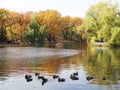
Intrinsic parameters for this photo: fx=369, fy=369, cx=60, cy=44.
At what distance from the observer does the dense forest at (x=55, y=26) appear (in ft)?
248

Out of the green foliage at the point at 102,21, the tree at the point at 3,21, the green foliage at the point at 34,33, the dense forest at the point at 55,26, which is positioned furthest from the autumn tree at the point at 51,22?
the green foliage at the point at 102,21

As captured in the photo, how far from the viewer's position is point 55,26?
339 feet

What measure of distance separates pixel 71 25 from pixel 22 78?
92.5 metres

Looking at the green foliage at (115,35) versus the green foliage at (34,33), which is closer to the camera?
the green foliage at (115,35)

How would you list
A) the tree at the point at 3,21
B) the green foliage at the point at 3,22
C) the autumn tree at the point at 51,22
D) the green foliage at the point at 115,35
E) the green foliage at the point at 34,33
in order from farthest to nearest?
1. the autumn tree at the point at 51,22
2. the tree at the point at 3,21
3. the green foliage at the point at 3,22
4. the green foliage at the point at 34,33
5. the green foliage at the point at 115,35

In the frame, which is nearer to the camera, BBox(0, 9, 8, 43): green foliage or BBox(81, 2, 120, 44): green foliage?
BBox(81, 2, 120, 44): green foliage

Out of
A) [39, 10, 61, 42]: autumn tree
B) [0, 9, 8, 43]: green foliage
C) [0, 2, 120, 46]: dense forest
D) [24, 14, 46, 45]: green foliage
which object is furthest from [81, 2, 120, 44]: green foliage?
[39, 10, 61, 42]: autumn tree

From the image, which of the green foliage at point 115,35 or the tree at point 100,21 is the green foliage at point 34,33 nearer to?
the tree at point 100,21

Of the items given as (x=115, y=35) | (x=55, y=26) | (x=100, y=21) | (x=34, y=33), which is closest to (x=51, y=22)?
(x=55, y=26)

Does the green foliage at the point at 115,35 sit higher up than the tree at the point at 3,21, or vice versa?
the tree at the point at 3,21

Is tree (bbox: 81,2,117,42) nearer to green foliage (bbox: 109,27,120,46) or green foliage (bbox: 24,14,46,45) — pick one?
green foliage (bbox: 109,27,120,46)

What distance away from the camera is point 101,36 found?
75188 millimetres

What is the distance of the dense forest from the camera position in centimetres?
7549

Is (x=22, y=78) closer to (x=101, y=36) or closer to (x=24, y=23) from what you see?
(x=101, y=36)
